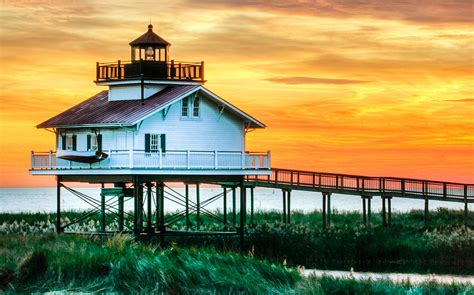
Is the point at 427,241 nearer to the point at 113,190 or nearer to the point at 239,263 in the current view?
the point at 113,190

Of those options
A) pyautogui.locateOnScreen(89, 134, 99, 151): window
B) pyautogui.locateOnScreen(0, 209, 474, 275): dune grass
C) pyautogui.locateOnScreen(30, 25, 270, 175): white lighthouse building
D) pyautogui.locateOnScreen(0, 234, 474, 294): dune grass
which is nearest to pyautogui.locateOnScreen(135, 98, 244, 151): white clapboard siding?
pyautogui.locateOnScreen(30, 25, 270, 175): white lighthouse building

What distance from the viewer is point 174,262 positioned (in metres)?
32.2

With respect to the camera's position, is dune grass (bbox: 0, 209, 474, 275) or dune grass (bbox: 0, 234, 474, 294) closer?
dune grass (bbox: 0, 234, 474, 294)

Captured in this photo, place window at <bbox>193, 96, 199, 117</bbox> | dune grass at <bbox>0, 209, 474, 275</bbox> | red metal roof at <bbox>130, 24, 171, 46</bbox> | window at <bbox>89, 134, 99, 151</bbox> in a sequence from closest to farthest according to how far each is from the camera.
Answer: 1. dune grass at <bbox>0, 209, 474, 275</bbox>
2. window at <bbox>89, 134, 99, 151</bbox>
3. window at <bbox>193, 96, 199, 117</bbox>
4. red metal roof at <bbox>130, 24, 171, 46</bbox>

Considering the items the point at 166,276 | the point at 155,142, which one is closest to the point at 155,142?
the point at 155,142

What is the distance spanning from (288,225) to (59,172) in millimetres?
13480

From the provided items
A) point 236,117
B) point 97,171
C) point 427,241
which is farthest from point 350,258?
point 97,171

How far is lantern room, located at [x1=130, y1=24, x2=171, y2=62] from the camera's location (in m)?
56.0

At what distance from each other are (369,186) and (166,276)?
34518mm

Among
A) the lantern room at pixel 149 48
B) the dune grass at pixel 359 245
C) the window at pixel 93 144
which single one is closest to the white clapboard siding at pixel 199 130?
the window at pixel 93 144

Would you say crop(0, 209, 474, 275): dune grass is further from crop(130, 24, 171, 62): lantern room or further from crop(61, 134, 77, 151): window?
crop(130, 24, 171, 62): lantern room

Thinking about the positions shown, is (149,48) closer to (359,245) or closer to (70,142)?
(70,142)

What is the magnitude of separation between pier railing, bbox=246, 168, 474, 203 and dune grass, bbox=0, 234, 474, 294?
1168 inches

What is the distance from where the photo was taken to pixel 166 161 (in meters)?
52.1
